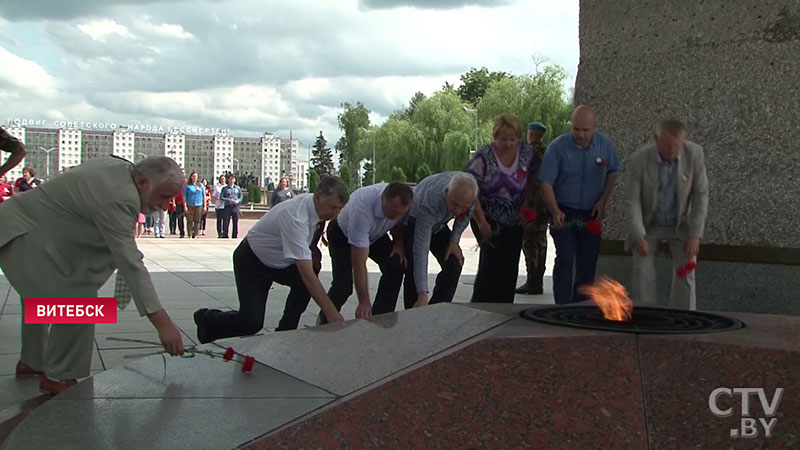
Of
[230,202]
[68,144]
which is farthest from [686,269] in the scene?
[68,144]

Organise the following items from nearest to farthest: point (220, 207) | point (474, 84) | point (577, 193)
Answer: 1. point (577, 193)
2. point (220, 207)
3. point (474, 84)

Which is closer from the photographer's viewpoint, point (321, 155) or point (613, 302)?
point (613, 302)

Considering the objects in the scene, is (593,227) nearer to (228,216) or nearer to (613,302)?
(613,302)

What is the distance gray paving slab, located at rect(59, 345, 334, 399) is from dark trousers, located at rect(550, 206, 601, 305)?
2.51 m

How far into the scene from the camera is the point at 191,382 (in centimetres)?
355

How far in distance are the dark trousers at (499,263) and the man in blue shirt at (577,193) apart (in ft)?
1.06

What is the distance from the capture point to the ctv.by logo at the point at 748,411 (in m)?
2.89

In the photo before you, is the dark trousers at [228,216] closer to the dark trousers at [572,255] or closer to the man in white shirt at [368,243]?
the man in white shirt at [368,243]

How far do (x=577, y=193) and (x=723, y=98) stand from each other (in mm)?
1154

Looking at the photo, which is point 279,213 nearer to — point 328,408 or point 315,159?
point 328,408

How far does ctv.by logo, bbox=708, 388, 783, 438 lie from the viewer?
2.89 metres

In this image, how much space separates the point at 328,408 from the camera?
9.32 ft

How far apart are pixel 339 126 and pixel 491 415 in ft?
249

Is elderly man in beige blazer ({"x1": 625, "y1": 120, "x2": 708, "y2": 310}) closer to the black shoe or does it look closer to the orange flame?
the orange flame
